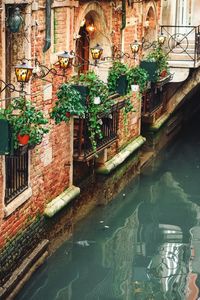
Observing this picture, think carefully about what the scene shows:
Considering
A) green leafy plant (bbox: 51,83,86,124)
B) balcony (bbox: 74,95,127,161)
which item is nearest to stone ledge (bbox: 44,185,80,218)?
balcony (bbox: 74,95,127,161)

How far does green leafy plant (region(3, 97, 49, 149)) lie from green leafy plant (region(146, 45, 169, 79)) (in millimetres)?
6708

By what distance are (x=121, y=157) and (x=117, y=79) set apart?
7.55ft

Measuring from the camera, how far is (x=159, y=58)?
612 inches

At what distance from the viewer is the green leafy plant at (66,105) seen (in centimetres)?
1038

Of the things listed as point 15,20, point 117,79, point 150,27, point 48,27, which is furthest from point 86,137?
point 150,27

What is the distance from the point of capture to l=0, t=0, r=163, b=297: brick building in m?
9.38

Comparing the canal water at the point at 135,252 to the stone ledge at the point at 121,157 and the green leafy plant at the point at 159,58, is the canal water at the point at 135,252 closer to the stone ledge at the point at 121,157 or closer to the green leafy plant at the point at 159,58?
the stone ledge at the point at 121,157

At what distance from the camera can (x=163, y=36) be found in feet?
53.7

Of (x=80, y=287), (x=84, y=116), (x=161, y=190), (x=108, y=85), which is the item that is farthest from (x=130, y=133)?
(x=80, y=287)

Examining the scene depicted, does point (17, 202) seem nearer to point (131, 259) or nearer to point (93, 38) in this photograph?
→ point (131, 259)

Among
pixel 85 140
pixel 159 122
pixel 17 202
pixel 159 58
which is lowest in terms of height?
pixel 159 122

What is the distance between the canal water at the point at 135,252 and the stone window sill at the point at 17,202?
1059 millimetres

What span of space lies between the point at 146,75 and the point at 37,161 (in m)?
4.25

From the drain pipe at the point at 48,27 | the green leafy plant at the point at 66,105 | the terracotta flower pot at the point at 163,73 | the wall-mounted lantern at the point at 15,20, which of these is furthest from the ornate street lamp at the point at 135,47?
the wall-mounted lantern at the point at 15,20
